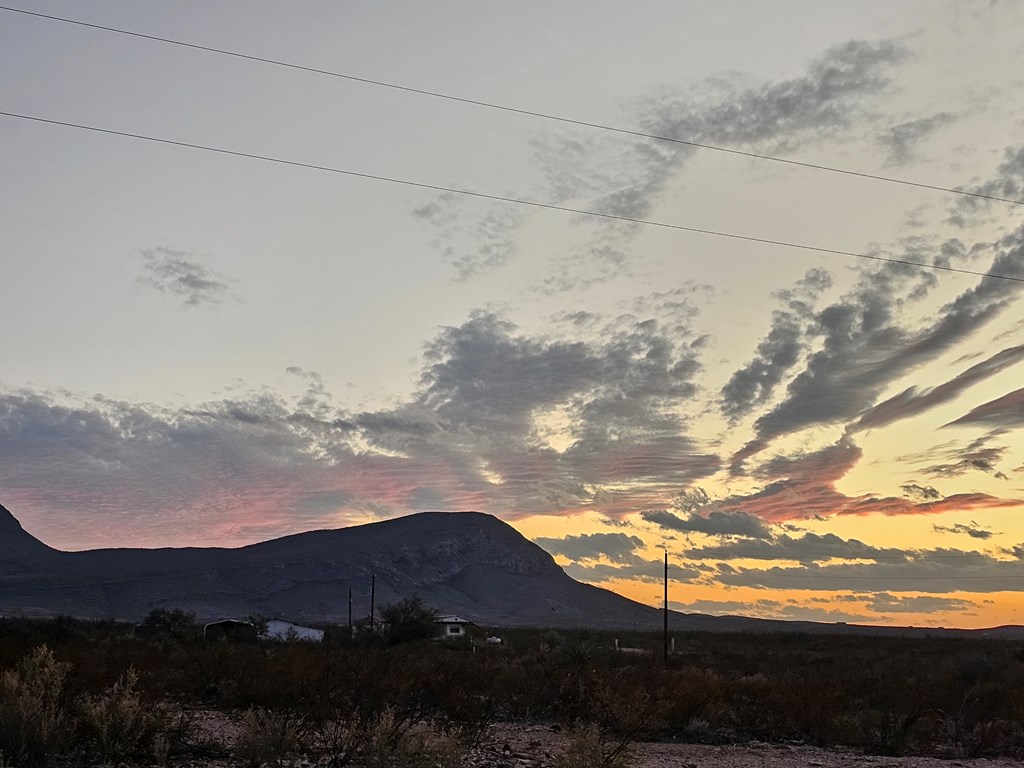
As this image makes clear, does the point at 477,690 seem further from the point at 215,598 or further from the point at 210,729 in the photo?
the point at 215,598

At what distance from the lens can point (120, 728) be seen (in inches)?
571

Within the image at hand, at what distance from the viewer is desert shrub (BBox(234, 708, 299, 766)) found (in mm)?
13836

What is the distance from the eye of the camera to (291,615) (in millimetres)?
184125

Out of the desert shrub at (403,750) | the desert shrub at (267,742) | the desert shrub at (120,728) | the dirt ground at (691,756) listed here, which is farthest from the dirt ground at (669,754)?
the desert shrub at (403,750)

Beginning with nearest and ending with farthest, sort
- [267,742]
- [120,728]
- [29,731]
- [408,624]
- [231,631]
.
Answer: [29,731] → [267,742] → [120,728] → [408,624] → [231,631]

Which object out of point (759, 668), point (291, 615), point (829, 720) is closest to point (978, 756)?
point (829, 720)

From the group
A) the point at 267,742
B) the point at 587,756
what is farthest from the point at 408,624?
the point at 587,756

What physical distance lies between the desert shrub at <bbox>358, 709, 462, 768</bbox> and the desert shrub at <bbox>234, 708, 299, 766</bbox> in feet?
4.20

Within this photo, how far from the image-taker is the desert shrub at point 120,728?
1416 cm

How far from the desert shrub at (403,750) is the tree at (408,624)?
49.6 m

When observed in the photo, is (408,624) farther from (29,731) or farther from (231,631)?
(29,731)

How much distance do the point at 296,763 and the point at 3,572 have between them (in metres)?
203

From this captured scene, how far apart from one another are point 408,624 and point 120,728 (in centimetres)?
5221

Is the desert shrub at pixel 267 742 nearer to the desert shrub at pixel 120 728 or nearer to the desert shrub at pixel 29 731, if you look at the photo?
the desert shrub at pixel 120 728
